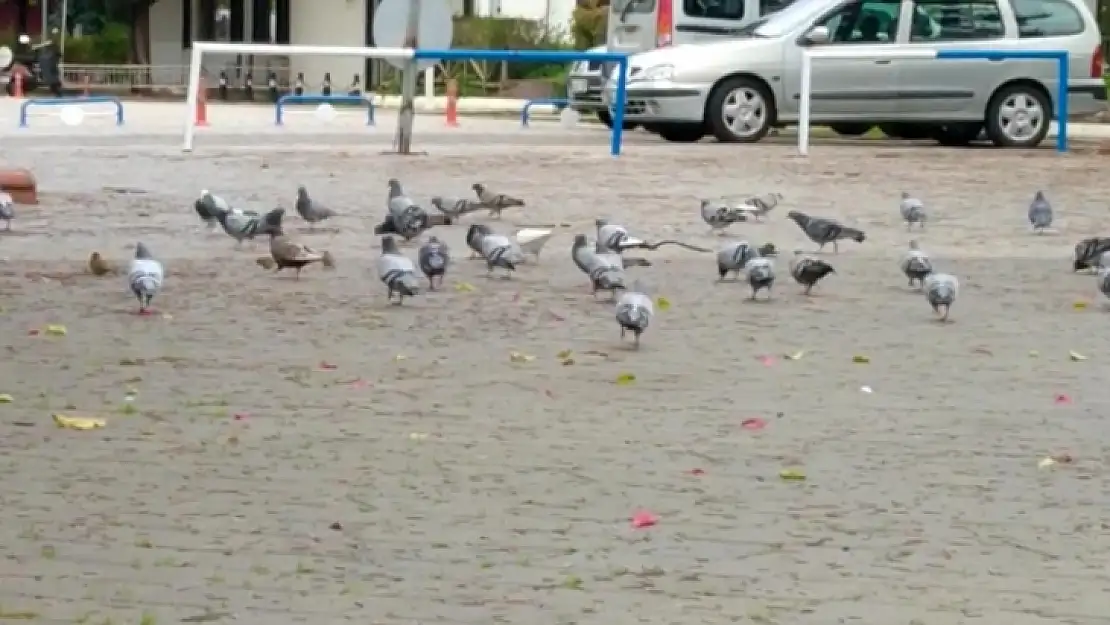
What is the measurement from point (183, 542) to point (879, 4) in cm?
1737

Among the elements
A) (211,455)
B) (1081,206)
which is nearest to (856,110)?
(1081,206)

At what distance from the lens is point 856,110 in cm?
2183

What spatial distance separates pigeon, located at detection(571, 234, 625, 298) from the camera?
9836mm

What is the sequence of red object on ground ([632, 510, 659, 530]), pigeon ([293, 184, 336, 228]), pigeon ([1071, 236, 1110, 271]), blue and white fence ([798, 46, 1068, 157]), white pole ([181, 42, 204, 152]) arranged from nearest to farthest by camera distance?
red object on ground ([632, 510, 659, 530]), pigeon ([1071, 236, 1110, 271]), pigeon ([293, 184, 336, 228]), white pole ([181, 42, 204, 152]), blue and white fence ([798, 46, 1068, 157])

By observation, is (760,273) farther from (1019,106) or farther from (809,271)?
(1019,106)

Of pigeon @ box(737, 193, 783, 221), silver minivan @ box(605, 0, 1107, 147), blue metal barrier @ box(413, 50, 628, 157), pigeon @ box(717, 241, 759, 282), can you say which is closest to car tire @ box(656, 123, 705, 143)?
silver minivan @ box(605, 0, 1107, 147)

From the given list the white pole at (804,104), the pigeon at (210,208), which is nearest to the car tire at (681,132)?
the white pole at (804,104)

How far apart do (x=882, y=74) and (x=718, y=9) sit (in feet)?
12.1

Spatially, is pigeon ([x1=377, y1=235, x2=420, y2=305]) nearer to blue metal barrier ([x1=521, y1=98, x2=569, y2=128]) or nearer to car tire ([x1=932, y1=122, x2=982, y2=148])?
car tire ([x1=932, y1=122, x2=982, y2=148])

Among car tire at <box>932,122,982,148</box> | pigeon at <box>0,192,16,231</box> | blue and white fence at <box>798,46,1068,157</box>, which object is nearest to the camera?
pigeon at <box>0,192,16,231</box>

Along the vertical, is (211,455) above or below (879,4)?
below

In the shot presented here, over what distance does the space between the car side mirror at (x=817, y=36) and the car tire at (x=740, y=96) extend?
63 cm

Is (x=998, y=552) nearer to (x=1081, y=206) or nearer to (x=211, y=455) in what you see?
(x=211, y=455)

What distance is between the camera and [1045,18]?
878 inches
